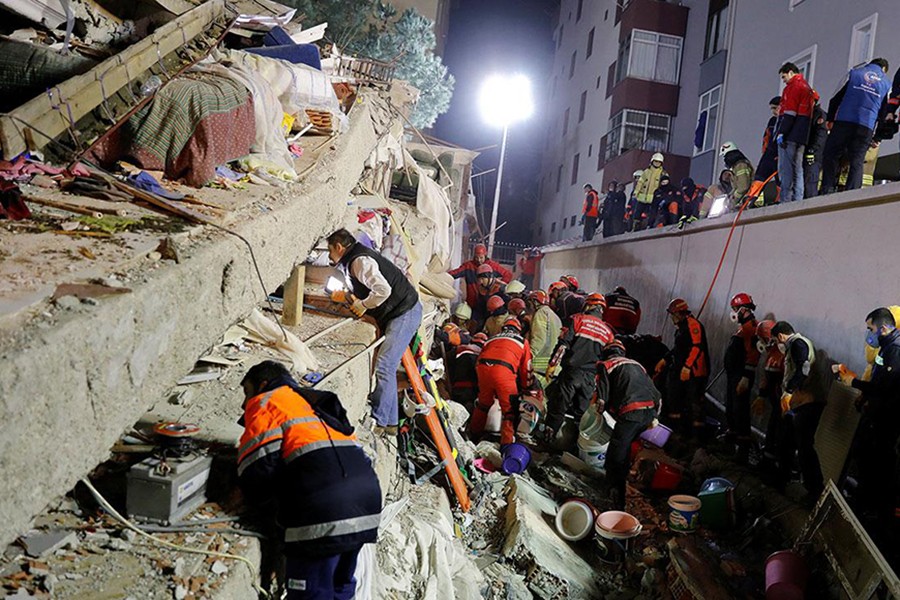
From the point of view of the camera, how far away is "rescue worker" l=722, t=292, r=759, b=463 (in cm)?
672

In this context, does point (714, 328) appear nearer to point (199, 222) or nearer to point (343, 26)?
point (199, 222)

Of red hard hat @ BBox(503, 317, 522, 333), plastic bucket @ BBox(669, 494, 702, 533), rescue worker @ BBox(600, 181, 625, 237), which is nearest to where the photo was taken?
plastic bucket @ BBox(669, 494, 702, 533)

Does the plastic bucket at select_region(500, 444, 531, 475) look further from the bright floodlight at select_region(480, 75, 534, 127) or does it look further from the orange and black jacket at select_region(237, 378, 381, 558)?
the bright floodlight at select_region(480, 75, 534, 127)

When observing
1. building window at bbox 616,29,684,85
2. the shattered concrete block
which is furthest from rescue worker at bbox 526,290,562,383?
building window at bbox 616,29,684,85

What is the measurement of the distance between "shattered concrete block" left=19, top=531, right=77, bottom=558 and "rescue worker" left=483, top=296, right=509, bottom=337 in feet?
22.9

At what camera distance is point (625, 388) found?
6.33 metres

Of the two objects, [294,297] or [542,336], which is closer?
[294,297]

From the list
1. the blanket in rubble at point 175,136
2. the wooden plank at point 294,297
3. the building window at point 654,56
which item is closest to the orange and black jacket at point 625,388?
the wooden plank at point 294,297

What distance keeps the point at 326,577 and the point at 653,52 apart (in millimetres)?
22394

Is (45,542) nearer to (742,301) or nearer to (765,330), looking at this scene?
(765,330)

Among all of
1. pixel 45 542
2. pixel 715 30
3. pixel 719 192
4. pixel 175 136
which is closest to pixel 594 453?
pixel 175 136

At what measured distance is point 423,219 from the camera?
10422 millimetres

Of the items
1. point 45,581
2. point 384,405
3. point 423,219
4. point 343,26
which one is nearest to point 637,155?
point 343,26

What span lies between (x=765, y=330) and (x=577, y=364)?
2215 millimetres
